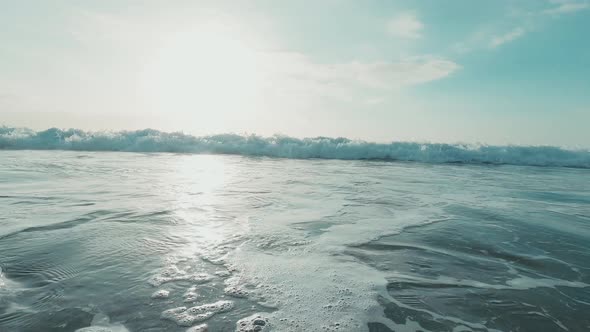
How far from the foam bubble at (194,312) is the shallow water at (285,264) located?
0.01 meters

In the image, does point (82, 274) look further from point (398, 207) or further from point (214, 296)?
point (398, 207)

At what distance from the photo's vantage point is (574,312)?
114 inches

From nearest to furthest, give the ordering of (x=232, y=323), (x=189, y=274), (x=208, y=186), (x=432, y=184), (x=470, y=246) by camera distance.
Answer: (x=232, y=323) → (x=189, y=274) → (x=470, y=246) → (x=208, y=186) → (x=432, y=184)

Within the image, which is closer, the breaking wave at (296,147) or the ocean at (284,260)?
the ocean at (284,260)

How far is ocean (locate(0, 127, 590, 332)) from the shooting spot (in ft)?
8.89

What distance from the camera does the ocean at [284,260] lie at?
2711 millimetres

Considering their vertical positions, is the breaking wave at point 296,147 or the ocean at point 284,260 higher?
the breaking wave at point 296,147

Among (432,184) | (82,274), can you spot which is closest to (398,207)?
(432,184)

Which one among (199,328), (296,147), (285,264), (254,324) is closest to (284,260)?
(285,264)

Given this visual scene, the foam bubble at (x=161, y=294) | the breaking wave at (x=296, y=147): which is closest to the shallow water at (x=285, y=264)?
the foam bubble at (x=161, y=294)

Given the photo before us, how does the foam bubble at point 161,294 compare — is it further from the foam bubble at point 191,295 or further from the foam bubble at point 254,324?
the foam bubble at point 254,324

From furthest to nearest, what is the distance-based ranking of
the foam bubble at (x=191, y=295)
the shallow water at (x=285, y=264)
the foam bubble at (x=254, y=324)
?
the foam bubble at (x=191, y=295), the shallow water at (x=285, y=264), the foam bubble at (x=254, y=324)

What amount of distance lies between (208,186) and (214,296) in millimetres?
6346

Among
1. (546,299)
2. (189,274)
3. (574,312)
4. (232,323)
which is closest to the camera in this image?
(232,323)
